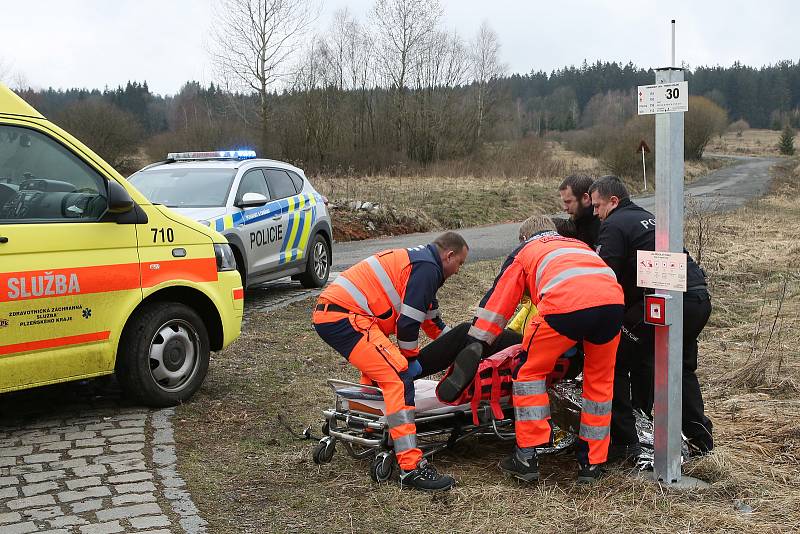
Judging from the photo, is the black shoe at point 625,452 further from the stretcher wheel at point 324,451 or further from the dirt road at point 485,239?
the dirt road at point 485,239

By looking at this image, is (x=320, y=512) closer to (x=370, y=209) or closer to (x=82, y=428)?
(x=82, y=428)

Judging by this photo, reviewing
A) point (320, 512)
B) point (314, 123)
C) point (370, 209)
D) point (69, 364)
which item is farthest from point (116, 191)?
point (314, 123)

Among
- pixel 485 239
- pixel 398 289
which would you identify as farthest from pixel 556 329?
pixel 485 239

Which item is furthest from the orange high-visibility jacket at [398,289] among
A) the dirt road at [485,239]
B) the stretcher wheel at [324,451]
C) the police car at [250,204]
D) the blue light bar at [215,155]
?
the dirt road at [485,239]

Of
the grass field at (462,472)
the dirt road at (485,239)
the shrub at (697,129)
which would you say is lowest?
the grass field at (462,472)

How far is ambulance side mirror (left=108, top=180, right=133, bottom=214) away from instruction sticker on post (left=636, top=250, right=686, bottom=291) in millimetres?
3412

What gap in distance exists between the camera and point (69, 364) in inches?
218

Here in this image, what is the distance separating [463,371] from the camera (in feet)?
15.3

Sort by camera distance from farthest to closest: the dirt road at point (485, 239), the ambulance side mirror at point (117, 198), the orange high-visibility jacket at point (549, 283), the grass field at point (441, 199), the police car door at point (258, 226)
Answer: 1. the grass field at point (441, 199)
2. the dirt road at point (485, 239)
3. the police car door at point (258, 226)
4. the ambulance side mirror at point (117, 198)
5. the orange high-visibility jacket at point (549, 283)

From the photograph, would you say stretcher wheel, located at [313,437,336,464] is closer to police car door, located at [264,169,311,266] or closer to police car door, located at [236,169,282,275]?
police car door, located at [236,169,282,275]

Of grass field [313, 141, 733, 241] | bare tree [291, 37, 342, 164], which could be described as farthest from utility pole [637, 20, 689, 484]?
bare tree [291, 37, 342, 164]

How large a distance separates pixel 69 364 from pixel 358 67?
42.4 m

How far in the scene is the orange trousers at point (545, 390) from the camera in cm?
465

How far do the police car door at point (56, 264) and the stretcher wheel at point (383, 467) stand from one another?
7.24 ft
